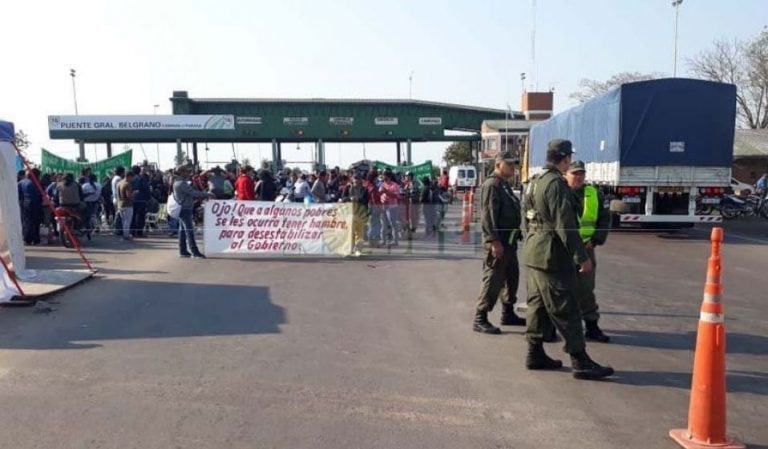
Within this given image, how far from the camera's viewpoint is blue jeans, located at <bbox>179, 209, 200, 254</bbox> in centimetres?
1243

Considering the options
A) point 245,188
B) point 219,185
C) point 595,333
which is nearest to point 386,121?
point 219,185

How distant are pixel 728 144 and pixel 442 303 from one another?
440 inches

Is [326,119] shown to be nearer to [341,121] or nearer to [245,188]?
[341,121]

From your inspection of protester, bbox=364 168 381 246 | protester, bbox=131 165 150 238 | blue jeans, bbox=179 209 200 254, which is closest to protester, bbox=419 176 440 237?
protester, bbox=364 168 381 246

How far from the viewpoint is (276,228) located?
12992 millimetres

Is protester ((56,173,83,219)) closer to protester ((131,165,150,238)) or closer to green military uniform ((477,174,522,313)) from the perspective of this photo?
protester ((131,165,150,238))

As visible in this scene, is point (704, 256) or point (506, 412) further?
point (704, 256)

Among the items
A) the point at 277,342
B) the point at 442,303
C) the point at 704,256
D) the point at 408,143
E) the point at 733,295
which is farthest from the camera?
the point at 408,143

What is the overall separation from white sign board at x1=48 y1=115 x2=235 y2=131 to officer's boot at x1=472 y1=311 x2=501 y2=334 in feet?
149

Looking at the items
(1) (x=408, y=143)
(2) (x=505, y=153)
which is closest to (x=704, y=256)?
(2) (x=505, y=153)

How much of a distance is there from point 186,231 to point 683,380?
9.49 meters

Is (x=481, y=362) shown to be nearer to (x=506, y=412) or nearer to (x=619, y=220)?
(x=506, y=412)

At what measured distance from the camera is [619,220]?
17.8 m

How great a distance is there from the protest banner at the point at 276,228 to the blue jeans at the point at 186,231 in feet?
1.30
